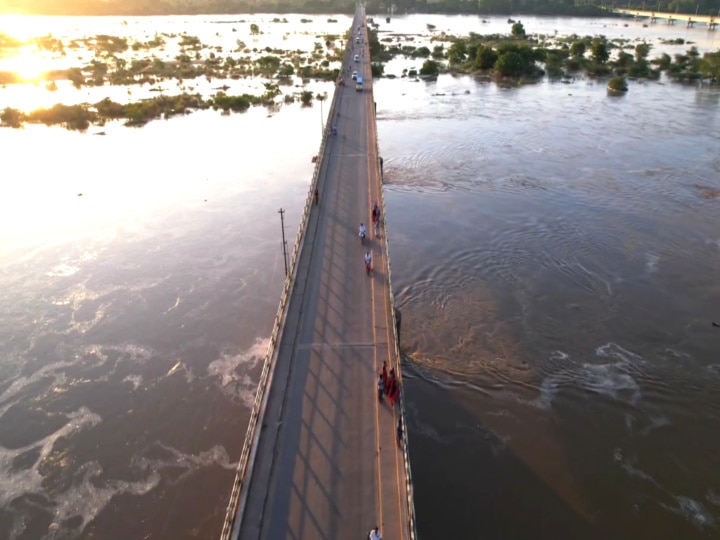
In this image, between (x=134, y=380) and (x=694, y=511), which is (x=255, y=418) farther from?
(x=694, y=511)

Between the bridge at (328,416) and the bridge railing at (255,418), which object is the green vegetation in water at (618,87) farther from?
the bridge railing at (255,418)

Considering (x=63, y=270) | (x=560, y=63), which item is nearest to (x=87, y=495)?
(x=63, y=270)

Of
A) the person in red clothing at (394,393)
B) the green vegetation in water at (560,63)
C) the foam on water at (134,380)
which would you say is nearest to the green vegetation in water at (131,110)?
the green vegetation in water at (560,63)

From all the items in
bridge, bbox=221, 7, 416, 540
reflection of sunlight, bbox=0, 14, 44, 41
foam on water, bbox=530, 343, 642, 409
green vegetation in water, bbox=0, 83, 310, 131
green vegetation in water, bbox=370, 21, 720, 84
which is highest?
reflection of sunlight, bbox=0, 14, 44, 41

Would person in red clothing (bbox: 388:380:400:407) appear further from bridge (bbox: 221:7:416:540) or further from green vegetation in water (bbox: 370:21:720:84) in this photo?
green vegetation in water (bbox: 370:21:720:84)

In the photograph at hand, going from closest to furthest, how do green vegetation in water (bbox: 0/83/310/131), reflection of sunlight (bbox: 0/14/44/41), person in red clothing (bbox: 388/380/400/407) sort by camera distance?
1. person in red clothing (bbox: 388/380/400/407)
2. green vegetation in water (bbox: 0/83/310/131)
3. reflection of sunlight (bbox: 0/14/44/41)

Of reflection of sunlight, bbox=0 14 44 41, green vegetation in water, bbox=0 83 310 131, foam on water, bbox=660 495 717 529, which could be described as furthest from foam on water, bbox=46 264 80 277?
reflection of sunlight, bbox=0 14 44 41

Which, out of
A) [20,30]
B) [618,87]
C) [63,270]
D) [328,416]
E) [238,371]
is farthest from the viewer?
[20,30]

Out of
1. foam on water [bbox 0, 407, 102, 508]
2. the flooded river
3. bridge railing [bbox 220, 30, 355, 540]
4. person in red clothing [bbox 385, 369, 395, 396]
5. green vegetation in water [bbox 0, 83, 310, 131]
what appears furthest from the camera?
green vegetation in water [bbox 0, 83, 310, 131]
